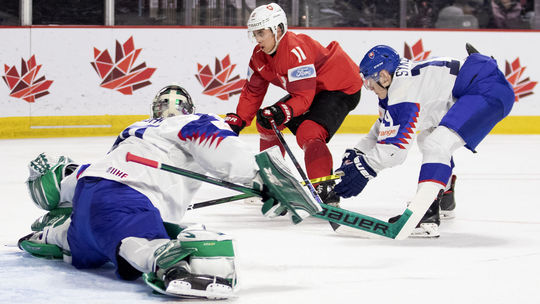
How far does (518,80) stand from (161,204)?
5.68 metres

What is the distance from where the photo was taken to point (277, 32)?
4363mm

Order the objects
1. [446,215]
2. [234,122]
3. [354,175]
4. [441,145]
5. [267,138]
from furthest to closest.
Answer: [267,138] → [234,122] → [446,215] → [354,175] → [441,145]

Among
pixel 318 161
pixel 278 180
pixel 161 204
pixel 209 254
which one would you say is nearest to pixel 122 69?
pixel 318 161

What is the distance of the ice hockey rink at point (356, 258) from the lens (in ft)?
8.91

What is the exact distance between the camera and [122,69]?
726 centimetres

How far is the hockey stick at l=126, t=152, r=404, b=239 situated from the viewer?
9.09 ft

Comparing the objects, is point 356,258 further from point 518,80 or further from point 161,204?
point 518,80

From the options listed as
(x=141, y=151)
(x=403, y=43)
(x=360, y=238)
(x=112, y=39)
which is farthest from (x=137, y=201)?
(x=403, y=43)

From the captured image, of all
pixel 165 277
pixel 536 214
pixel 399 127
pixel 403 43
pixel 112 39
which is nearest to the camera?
pixel 165 277

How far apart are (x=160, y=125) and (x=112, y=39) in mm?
4471

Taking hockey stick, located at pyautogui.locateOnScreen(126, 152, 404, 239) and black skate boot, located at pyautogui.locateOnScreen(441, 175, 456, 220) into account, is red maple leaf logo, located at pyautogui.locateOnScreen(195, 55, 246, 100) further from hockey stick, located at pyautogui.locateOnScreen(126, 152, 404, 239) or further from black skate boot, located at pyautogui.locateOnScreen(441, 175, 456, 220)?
hockey stick, located at pyautogui.locateOnScreen(126, 152, 404, 239)

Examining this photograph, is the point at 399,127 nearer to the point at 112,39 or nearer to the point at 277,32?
the point at 277,32

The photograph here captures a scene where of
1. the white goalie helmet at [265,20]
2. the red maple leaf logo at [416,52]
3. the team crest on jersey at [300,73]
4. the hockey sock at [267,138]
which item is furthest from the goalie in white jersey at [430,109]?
the red maple leaf logo at [416,52]

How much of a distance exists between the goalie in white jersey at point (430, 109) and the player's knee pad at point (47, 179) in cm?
122
